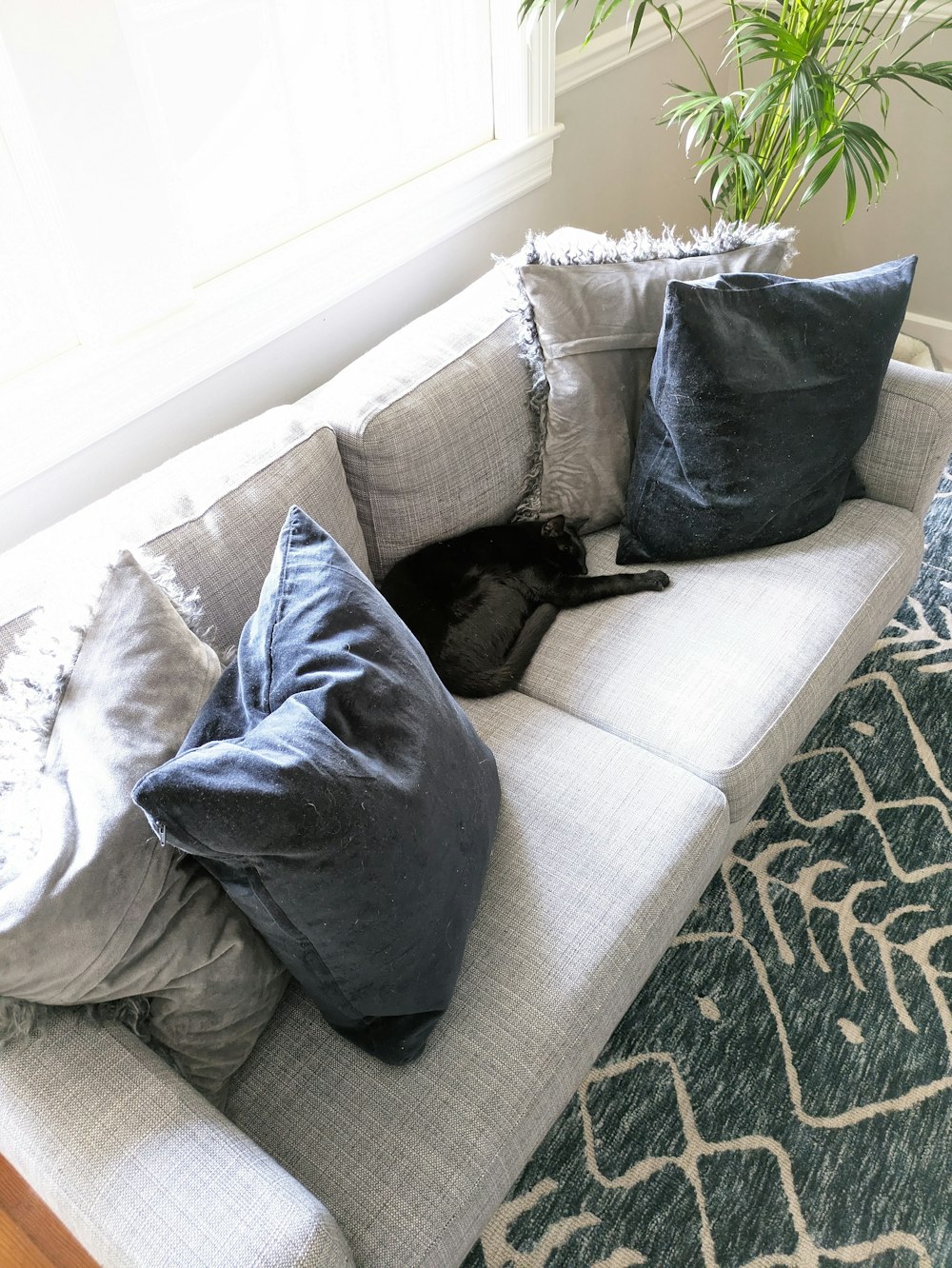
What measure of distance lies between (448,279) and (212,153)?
666 mm

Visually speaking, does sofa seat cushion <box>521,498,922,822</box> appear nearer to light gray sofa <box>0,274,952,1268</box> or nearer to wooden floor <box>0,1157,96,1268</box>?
light gray sofa <box>0,274,952,1268</box>

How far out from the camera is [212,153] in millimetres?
1648

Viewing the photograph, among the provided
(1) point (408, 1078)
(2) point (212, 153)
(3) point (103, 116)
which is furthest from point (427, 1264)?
(2) point (212, 153)

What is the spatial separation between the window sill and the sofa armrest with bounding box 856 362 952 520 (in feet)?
3.18

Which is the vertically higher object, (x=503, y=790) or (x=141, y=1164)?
(x=141, y=1164)

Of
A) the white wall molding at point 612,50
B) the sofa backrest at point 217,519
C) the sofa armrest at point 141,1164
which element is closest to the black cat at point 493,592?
the sofa backrest at point 217,519

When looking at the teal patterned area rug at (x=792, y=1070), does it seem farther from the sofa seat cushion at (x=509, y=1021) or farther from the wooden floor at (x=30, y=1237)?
the wooden floor at (x=30, y=1237)

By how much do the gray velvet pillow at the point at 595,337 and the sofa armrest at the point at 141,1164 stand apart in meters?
1.10

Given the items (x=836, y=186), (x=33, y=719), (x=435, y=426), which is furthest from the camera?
(x=836, y=186)

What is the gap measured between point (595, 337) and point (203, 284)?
710mm

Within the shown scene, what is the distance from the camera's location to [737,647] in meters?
1.54

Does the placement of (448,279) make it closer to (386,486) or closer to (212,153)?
(212,153)

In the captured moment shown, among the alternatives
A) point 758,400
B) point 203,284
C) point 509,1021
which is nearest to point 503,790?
point 509,1021

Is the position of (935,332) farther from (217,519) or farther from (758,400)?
(217,519)
